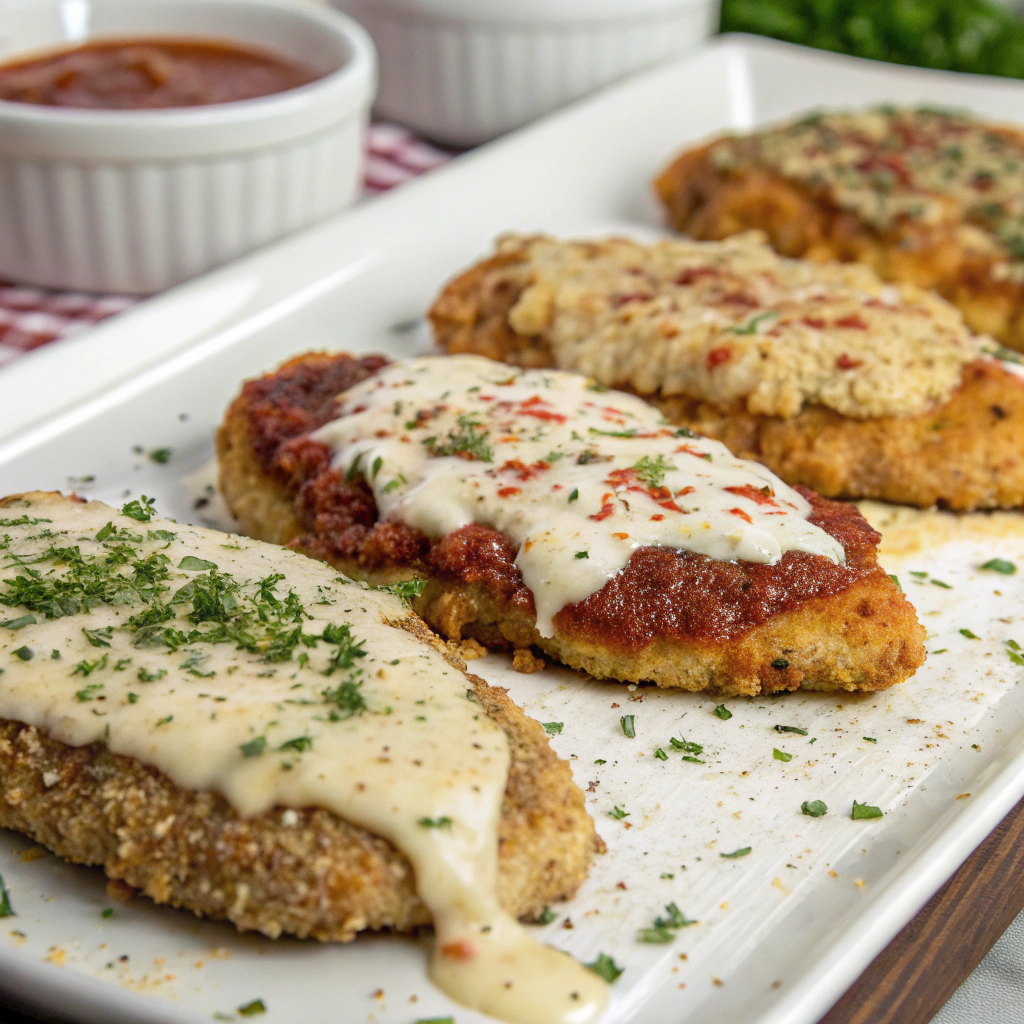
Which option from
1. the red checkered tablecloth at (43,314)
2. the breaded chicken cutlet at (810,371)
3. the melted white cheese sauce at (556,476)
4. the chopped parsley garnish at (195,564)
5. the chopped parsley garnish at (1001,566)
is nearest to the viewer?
the chopped parsley garnish at (195,564)

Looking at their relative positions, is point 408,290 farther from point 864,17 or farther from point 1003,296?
point 864,17

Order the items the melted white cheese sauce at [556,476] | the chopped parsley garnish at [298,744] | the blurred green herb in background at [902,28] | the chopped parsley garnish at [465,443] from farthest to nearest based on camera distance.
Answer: the blurred green herb in background at [902,28]
the chopped parsley garnish at [465,443]
the melted white cheese sauce at [556,476]
the chopped parsley garnish at [298,744]

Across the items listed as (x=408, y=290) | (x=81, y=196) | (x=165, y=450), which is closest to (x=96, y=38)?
(x=81, y=196)

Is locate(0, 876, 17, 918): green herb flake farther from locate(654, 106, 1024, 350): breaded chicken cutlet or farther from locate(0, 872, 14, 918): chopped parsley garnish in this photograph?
locate(654, 106, 1024, 350): breaded chicken cutlet

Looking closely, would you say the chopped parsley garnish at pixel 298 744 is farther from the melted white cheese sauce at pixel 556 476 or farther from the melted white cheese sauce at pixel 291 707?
the melted white cheese sauce at pixel 556 476

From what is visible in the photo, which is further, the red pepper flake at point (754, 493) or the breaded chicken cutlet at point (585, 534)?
the red pepper flake at point (754, 493)

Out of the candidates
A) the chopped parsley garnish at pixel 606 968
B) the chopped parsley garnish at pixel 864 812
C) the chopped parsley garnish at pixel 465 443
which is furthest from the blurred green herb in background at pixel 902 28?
the chopped parsley garnish at pixel 606 968

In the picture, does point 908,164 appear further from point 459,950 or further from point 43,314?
point 459,950
